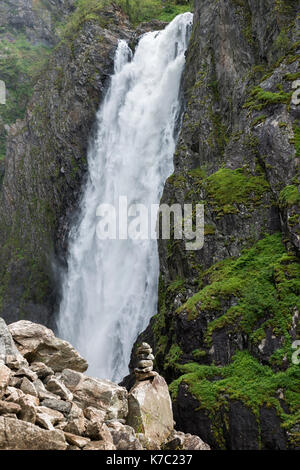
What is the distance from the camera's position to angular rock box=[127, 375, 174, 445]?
9133 mm

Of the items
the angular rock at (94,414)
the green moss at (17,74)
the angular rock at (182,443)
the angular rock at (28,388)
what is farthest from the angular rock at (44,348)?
the green moss at (17,74)

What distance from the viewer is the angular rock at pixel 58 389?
8.40 meters

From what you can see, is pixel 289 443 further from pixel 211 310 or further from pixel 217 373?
pixel 211 310

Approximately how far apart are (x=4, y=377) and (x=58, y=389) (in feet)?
4.43

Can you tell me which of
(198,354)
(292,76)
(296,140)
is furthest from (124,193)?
(198,354)

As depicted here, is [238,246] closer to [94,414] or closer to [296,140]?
[296,140]

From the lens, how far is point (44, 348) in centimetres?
1007

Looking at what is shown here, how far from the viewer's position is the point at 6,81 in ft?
161

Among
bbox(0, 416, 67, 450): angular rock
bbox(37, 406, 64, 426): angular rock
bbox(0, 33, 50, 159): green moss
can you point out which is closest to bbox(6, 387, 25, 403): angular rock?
bbox(37, 406, 64, 426): angular rock

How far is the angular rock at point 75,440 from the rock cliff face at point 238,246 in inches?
175

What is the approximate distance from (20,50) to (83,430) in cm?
5437

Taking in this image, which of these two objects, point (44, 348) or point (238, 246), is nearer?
point (44, 348)

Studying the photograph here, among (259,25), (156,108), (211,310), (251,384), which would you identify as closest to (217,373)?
(251,384)

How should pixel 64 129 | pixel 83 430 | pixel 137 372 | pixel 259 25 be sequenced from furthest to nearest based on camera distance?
pixel 64 129
pixel 259 25
pixel 137 372
pixel 83 430
